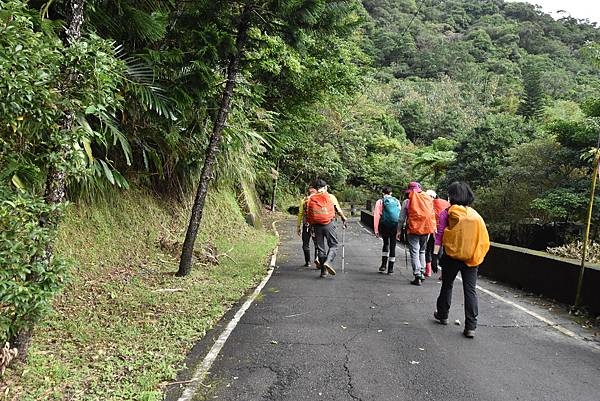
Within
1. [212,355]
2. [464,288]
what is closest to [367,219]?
[464,288]

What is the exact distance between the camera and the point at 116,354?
4.50m

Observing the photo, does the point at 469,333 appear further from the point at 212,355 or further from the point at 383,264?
the point at 383,264

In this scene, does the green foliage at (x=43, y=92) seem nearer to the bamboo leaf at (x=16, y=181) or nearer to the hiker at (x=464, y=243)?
the bamboo leaf at (x=16, y=181)

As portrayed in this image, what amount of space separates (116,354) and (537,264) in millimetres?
7117

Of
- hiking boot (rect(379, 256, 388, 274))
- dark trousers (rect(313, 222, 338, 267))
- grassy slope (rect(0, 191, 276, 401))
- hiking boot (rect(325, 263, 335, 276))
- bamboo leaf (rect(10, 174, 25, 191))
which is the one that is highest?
bamboo leaf (rect(10, 174, 25, 191))

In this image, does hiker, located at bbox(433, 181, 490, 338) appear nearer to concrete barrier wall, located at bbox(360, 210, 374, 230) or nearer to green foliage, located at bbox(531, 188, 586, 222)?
green foliage, located at bbox(531, 188, 586, 222)

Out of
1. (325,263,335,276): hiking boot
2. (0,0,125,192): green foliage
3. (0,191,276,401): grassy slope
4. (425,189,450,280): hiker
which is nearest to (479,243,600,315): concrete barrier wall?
(425,189,450,280): hiker

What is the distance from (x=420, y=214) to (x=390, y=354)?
4.20 m

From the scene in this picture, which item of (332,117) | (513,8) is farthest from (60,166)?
(513,8)

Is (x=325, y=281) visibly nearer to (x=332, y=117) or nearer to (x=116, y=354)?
(x=116, y=354)

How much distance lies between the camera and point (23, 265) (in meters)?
3.13

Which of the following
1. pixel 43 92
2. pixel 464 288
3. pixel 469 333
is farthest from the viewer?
pixel 464 288

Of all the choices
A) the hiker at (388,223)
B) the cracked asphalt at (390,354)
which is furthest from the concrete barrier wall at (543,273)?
the hiker at (388,223)

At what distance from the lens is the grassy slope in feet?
12.7
